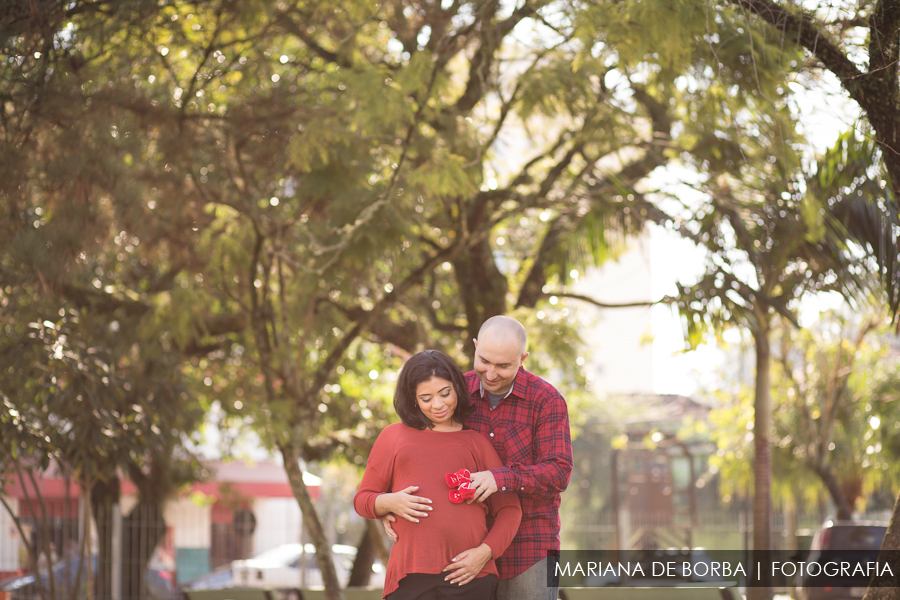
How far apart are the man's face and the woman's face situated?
0.74 feet

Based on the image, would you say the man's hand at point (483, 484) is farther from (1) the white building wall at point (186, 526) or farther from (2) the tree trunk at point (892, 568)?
(1) the white building wall at point (186, 526)

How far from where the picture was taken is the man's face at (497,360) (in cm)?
332

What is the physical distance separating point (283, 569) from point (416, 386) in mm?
12505

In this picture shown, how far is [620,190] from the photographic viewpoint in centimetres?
806

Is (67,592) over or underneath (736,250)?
underneath

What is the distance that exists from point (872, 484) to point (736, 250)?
27.9 feet

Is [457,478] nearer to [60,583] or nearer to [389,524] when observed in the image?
[389,524]

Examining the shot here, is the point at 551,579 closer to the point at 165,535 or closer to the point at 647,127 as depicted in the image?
the point at 647,127

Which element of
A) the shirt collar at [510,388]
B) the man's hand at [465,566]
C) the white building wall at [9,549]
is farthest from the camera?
the white building wall at [9,549]

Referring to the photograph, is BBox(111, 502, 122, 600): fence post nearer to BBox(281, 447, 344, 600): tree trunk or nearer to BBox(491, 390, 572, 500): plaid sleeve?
BBox(281, 447, 344, 600): tree trunk

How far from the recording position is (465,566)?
120 inches

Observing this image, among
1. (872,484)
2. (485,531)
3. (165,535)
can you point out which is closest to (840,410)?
(872,484)

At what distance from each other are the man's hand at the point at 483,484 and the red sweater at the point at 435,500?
0.10 metres

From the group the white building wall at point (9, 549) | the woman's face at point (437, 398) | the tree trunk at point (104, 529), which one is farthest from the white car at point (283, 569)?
the woman's face at point (437, 398)
